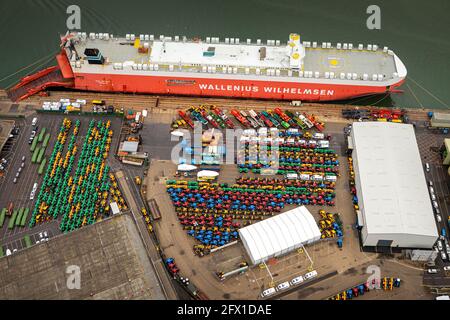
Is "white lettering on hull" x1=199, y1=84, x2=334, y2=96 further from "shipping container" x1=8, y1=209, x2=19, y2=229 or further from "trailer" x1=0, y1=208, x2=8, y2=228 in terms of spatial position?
"trailer" x1=0, y1=208, x2=8, y2=228

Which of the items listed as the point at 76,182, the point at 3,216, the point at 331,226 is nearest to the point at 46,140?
the point at 76,182

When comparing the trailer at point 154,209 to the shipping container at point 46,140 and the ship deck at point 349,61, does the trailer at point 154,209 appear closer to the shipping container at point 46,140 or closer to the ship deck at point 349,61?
the shipping container at point 46,140

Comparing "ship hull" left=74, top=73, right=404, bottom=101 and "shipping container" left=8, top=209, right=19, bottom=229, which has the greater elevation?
"ship hull" left=74, top=73, right=404, bottom=101

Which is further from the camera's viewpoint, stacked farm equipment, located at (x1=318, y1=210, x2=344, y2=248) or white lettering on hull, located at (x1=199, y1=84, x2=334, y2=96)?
white lettering on hull, located at (x1=199, y1=84, x2=334, y2=96)

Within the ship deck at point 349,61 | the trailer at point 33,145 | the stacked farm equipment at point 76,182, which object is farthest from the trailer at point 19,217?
the ship deck at point 349,61

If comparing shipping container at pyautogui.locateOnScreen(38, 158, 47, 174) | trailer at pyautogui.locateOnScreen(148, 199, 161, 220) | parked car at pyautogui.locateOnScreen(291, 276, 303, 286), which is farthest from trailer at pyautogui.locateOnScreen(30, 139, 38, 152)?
parked car at pyautogui.locateOnScreen(291, 276, 303, 286)

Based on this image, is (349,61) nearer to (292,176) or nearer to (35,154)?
(292,176)
